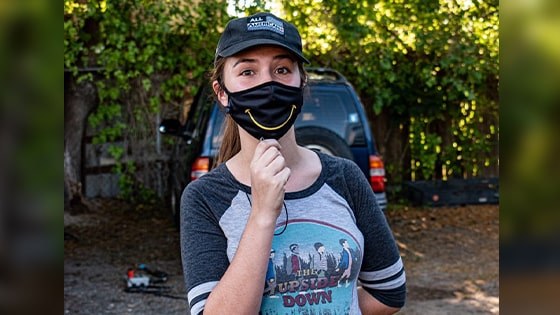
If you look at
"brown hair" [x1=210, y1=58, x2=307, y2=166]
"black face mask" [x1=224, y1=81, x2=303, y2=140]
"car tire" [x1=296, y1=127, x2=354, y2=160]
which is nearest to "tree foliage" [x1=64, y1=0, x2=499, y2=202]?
"car tire" [x1=296, y1=127, x2=354, y2=160]

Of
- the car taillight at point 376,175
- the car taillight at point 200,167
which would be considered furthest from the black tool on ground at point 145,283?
the car taillight at point 376,175

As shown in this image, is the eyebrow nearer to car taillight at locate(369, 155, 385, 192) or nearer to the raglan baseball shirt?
the raglan baseball shirt

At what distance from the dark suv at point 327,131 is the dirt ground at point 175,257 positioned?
47.5 inches

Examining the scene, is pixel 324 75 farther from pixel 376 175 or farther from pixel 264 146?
pixel 264 146

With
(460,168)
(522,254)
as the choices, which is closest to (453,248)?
(460,168)

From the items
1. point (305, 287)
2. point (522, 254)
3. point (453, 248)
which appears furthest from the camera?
point (453, 248)

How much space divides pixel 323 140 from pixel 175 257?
123 inches

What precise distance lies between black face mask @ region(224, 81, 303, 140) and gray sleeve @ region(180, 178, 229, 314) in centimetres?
21

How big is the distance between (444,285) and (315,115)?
2.36 meters

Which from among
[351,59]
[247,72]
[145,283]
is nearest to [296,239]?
[247,72]

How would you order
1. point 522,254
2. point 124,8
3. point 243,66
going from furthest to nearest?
1. point 124,8
2. point 243,66
3. point 522,254

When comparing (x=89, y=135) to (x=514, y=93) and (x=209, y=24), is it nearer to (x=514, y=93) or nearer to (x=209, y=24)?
(x=209, y=24)

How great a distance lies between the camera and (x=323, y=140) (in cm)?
732

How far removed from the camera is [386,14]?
11.4 m
